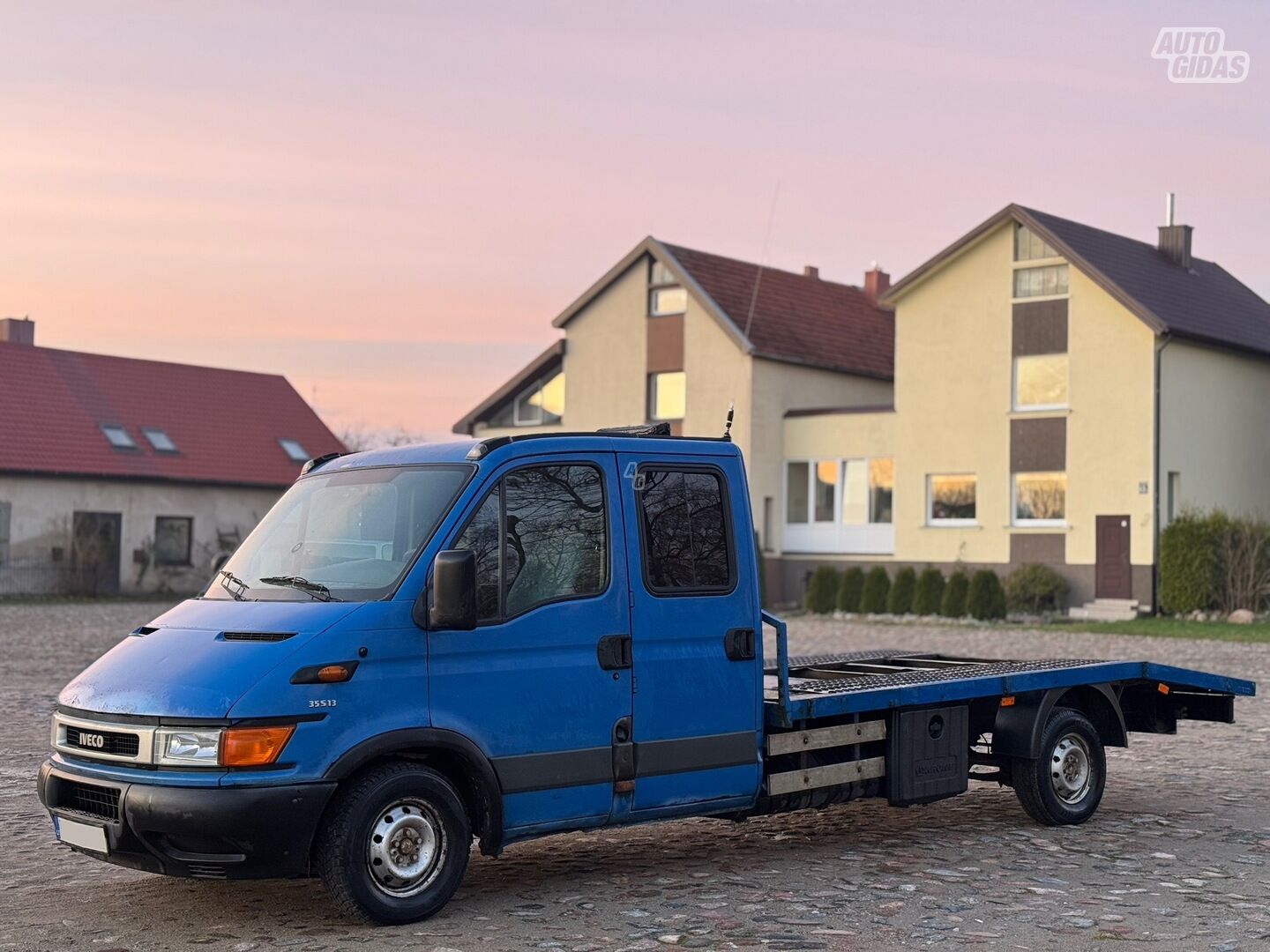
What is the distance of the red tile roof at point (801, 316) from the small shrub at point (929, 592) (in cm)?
824

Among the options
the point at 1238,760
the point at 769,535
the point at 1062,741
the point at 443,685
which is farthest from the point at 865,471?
the point at 443,685

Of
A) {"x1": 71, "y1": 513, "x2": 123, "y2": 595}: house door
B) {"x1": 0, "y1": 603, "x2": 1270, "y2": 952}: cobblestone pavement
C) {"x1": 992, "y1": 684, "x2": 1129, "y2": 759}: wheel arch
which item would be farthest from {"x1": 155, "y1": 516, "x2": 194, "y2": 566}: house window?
{"x1": 992, "y1": 684, "x2": 1129, "y2": 759}: wheel arch

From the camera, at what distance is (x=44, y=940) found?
23.0 ft

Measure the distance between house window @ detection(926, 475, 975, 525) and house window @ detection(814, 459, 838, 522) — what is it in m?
2.83

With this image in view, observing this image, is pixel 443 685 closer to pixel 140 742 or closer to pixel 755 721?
pixel 140 742


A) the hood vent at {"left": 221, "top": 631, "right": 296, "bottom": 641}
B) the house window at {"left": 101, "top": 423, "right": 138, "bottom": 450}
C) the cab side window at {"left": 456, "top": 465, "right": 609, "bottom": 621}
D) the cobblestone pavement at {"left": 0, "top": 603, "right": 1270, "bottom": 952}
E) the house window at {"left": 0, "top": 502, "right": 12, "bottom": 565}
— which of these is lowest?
the cobblestone pavement at {"left": 0, "top": 603, "right": 1270, "bottom": 952}

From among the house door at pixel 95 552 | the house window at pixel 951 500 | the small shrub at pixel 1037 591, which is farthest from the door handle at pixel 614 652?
the house door at pixel 95 552

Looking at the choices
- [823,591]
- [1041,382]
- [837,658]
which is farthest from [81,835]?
[1041,382]

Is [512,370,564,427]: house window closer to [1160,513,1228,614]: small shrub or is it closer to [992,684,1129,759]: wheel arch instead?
[1160,513,1228,614]: small shrub

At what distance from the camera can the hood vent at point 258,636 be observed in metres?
7.20

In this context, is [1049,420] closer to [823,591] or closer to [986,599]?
[986,599]

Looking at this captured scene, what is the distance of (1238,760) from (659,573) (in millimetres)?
6947

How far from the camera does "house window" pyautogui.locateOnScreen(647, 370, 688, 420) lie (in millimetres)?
43844

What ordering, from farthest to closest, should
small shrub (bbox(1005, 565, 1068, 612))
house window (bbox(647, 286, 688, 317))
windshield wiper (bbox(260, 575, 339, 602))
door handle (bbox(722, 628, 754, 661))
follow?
house window (bbox(647, 286, 688, 317)), small shrub (bbox(1005, 565, 1068, 612)), door handle (bbox(722, 628, 754, 661)), windshield wiper (bbox(260, 575, 339, 602))
